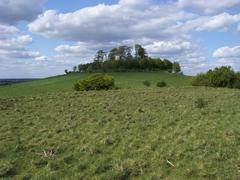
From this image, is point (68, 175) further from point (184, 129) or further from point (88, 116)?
point (88, 116)

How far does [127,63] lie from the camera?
A: 114562mm

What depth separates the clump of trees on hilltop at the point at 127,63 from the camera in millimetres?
113812

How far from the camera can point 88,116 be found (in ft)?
61.0

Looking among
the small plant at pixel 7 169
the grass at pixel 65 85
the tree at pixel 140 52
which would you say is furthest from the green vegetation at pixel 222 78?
the tree at pixel 140 52

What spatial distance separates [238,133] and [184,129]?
6.52ft

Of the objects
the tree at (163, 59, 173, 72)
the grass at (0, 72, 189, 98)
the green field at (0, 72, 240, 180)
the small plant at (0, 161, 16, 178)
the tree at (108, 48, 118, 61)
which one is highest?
the tree at (108, 48, 118, 61)

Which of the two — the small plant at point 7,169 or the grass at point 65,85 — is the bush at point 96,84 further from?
the small plant at point 7,169

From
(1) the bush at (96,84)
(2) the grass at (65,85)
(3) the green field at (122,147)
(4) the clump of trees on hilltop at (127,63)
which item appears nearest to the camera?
(3) the green field at (122,147)

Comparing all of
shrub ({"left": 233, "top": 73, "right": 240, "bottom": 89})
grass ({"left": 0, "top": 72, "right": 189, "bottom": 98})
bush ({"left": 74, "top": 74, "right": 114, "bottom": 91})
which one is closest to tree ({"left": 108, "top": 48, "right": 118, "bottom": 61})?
grass ({"left": 0, "top": 72, "right": 189, "bottom": 98})

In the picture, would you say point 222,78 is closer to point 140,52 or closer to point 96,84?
point 96,84

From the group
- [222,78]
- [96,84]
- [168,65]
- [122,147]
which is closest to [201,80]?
[222,78]

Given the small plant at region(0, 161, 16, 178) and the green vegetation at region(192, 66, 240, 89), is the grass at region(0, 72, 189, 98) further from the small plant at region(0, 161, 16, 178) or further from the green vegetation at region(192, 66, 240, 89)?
the small plant at region(0, 161, 16, 178)

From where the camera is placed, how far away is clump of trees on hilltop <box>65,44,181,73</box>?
373ft

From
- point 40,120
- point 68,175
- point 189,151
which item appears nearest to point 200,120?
point 189,151
